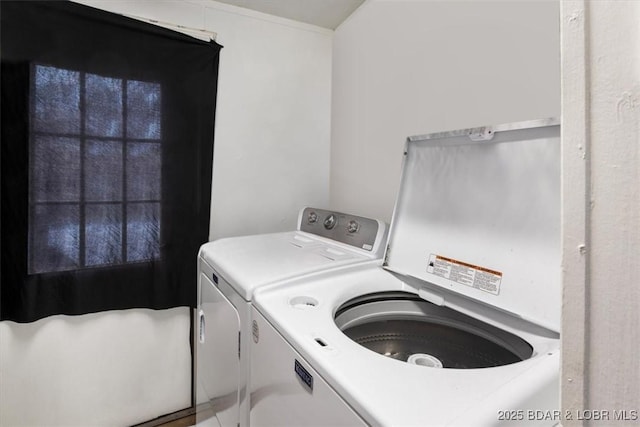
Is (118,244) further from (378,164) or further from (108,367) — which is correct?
(378,164)

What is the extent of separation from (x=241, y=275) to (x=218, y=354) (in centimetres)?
46

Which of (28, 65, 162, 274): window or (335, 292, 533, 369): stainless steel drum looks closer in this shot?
(335, 292, 533, 369): stainless steel drum

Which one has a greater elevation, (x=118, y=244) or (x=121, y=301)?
(x=118, y=244)

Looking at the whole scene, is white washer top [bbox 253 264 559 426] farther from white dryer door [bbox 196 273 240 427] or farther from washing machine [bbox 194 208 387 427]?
white dryer door [bbox 196 273 240 427]

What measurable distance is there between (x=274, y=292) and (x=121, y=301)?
1203 millimetres

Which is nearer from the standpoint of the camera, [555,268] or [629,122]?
[629,122]

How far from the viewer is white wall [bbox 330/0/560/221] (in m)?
1.07

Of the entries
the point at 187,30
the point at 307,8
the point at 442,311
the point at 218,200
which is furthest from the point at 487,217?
the point at 187,30

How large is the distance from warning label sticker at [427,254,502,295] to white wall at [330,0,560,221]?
0.56 metres

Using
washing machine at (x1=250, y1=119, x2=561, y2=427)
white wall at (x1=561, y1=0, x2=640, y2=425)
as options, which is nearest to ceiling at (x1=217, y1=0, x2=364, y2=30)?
washing machine at (x1=250, y1=119, x2=561, y2=427)


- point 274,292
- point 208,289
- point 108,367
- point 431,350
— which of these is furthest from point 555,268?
point 108,367

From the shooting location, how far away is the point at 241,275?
1.09 m

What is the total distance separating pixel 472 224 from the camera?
3.46 feet

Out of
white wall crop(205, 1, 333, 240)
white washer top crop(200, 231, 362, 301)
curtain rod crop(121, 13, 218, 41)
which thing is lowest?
white washer top crop(200, 231, 362, 301)
